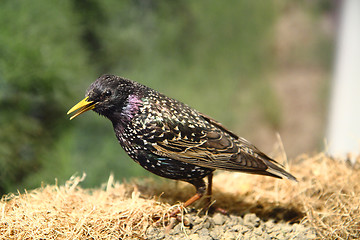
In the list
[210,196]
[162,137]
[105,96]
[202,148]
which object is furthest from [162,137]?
[210,196]

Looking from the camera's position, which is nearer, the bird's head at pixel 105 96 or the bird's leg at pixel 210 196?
the bird's head at pixel 105 96

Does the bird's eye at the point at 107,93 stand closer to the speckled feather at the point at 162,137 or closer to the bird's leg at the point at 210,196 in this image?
the speckled feather at the point at 162,137

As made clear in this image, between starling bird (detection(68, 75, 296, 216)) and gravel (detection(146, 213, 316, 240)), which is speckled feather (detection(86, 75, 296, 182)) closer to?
starling bird (detection(68, 75, 296, 216))

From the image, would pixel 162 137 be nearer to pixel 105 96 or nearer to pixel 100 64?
pixel 105 96

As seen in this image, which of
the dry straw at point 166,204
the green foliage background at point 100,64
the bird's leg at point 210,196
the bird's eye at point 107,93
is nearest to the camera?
the dry straw at point 166,204

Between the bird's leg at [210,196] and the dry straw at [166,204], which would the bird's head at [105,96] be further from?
the bird's leg at [210,196]

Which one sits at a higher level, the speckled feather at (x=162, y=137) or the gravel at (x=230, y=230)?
the speckled feather at (x=162, y=137)

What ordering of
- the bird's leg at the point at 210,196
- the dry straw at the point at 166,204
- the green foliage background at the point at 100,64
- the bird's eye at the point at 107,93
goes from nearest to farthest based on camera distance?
the dry straw at the point at 166,204, the bird's eye at the point at 107,93, the bird's leg at the point at 210,196, the green foliage background at the point at 100,64

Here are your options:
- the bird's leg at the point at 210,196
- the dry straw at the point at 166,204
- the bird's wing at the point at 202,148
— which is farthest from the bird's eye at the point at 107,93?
the bird's leg at the point at 210,196
